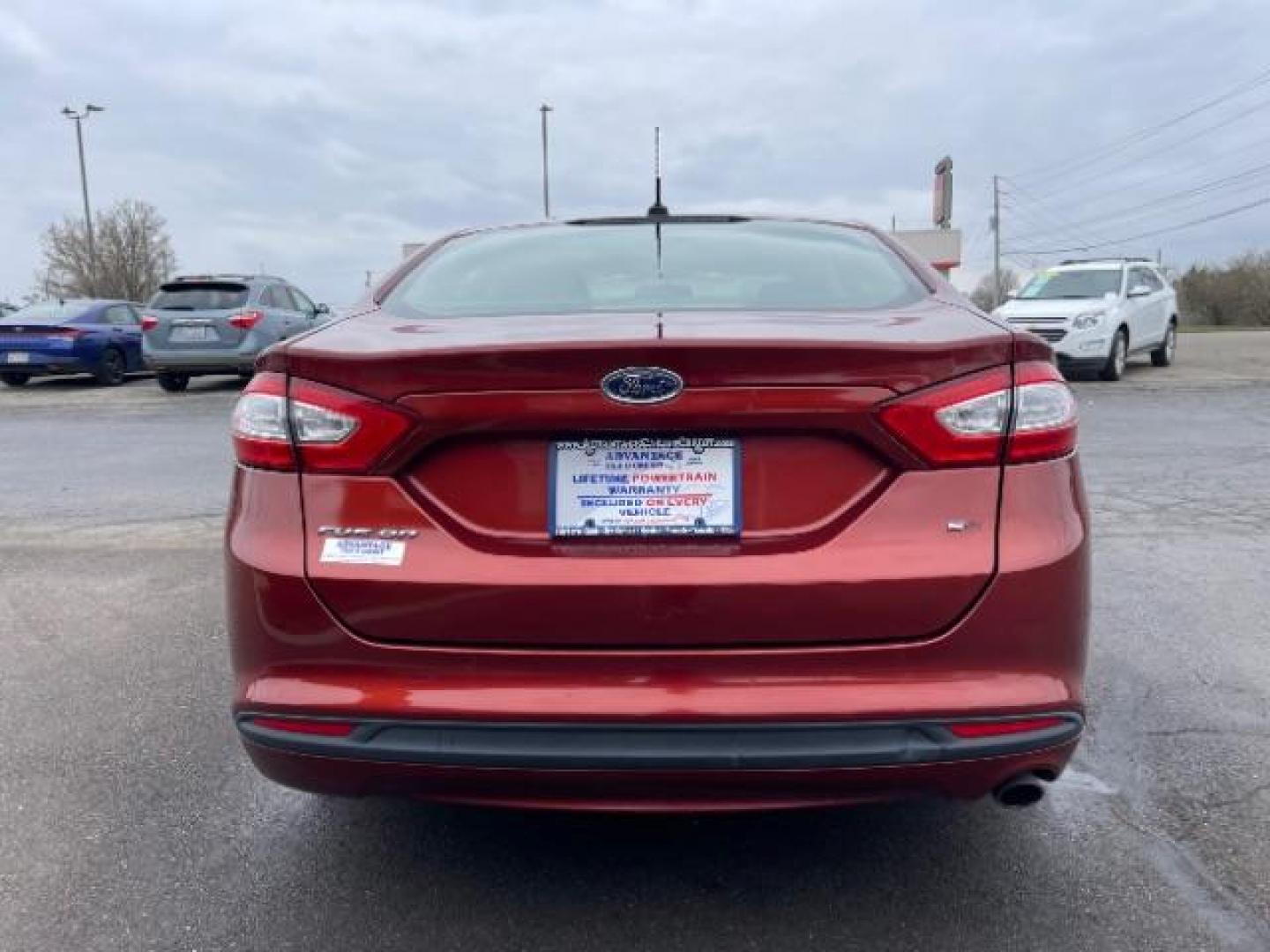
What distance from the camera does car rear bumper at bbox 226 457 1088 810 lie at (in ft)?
6.93

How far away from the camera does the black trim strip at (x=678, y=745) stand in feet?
6.89

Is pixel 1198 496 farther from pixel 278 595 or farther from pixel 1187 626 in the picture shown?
pixel 278 595

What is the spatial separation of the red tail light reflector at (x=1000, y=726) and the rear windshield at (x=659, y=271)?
98 centimetres

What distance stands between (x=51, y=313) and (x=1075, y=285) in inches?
619

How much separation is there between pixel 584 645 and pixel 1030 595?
886 mm

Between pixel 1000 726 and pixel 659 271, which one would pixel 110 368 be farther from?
pixel 1000 726

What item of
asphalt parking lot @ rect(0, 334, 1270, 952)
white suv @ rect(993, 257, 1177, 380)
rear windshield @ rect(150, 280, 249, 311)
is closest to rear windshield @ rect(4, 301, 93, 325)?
rear windshield @ rect(150, 280, 249, 311)

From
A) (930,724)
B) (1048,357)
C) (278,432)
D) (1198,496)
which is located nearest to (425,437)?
(278,432)

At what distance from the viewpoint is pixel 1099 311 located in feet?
49.4

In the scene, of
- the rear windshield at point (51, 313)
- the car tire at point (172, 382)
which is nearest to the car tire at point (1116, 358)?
the car tire at point (172, 382)

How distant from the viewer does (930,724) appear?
2119mm

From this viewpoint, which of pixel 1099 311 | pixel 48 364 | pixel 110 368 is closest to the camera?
pixel 1099 311

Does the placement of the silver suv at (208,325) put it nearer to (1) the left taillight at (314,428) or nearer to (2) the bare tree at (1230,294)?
(1) the left taillight at (314,428)

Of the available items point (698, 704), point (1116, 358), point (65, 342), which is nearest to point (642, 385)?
point (698, 704)
